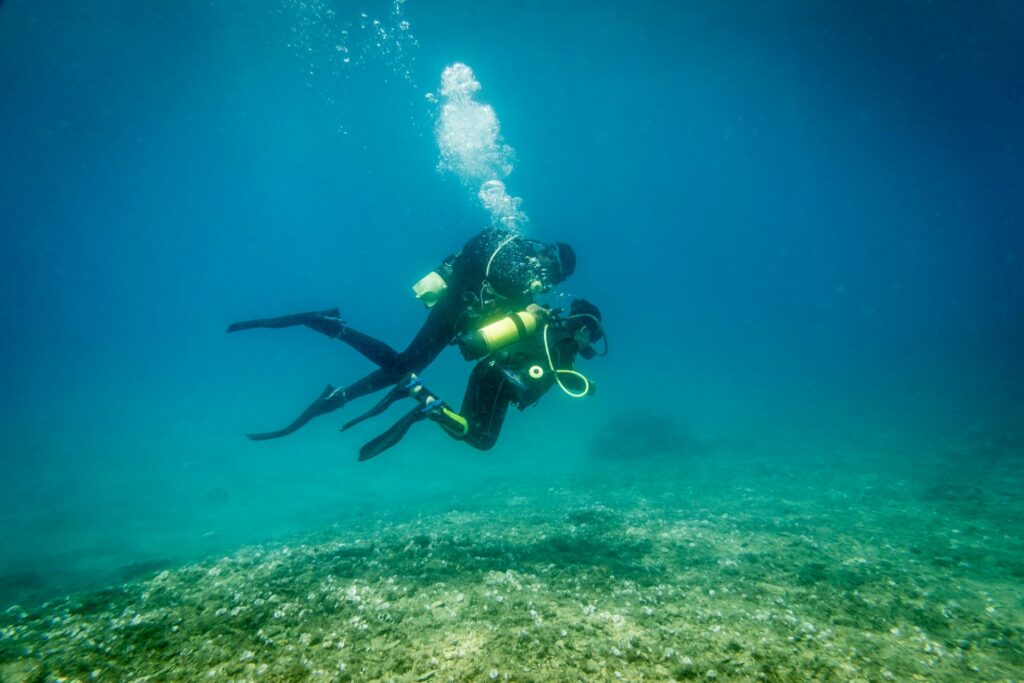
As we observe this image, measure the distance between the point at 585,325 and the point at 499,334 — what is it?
1.65m

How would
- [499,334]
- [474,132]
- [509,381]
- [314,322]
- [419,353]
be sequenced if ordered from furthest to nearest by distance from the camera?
[474,132] < [419,353] < [314,322] < [509,381] < [499,334]

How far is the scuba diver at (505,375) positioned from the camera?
22.5ft

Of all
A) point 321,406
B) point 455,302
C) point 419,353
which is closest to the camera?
point 321,406

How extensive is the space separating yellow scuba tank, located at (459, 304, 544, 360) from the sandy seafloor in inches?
131

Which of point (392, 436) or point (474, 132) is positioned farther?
point (474, 132)

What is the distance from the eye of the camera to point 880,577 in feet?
22.3

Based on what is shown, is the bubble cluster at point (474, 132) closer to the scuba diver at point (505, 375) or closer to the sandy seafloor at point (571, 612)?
the scuba diver at point (505, 375)

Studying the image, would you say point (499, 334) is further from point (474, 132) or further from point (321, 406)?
point (474, 132)

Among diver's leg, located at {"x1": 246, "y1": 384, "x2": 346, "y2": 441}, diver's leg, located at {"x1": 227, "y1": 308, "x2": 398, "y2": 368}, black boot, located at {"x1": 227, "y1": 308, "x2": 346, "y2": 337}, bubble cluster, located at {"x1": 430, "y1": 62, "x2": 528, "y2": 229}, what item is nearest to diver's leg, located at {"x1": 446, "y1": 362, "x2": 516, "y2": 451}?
diver's leg, located at {"x1": 227, "y1": 308, "x2": 398, "y2": 368}

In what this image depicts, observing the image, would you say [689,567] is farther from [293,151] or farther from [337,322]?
[293,151]

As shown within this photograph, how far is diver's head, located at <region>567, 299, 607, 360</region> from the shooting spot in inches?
286

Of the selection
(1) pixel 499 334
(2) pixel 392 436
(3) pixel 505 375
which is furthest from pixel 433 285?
(2) pixel 392 436

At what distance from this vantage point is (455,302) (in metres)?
8.45

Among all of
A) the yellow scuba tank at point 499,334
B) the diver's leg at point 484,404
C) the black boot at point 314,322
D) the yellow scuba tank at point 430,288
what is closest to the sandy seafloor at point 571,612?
the diver's leg at point 484,404
